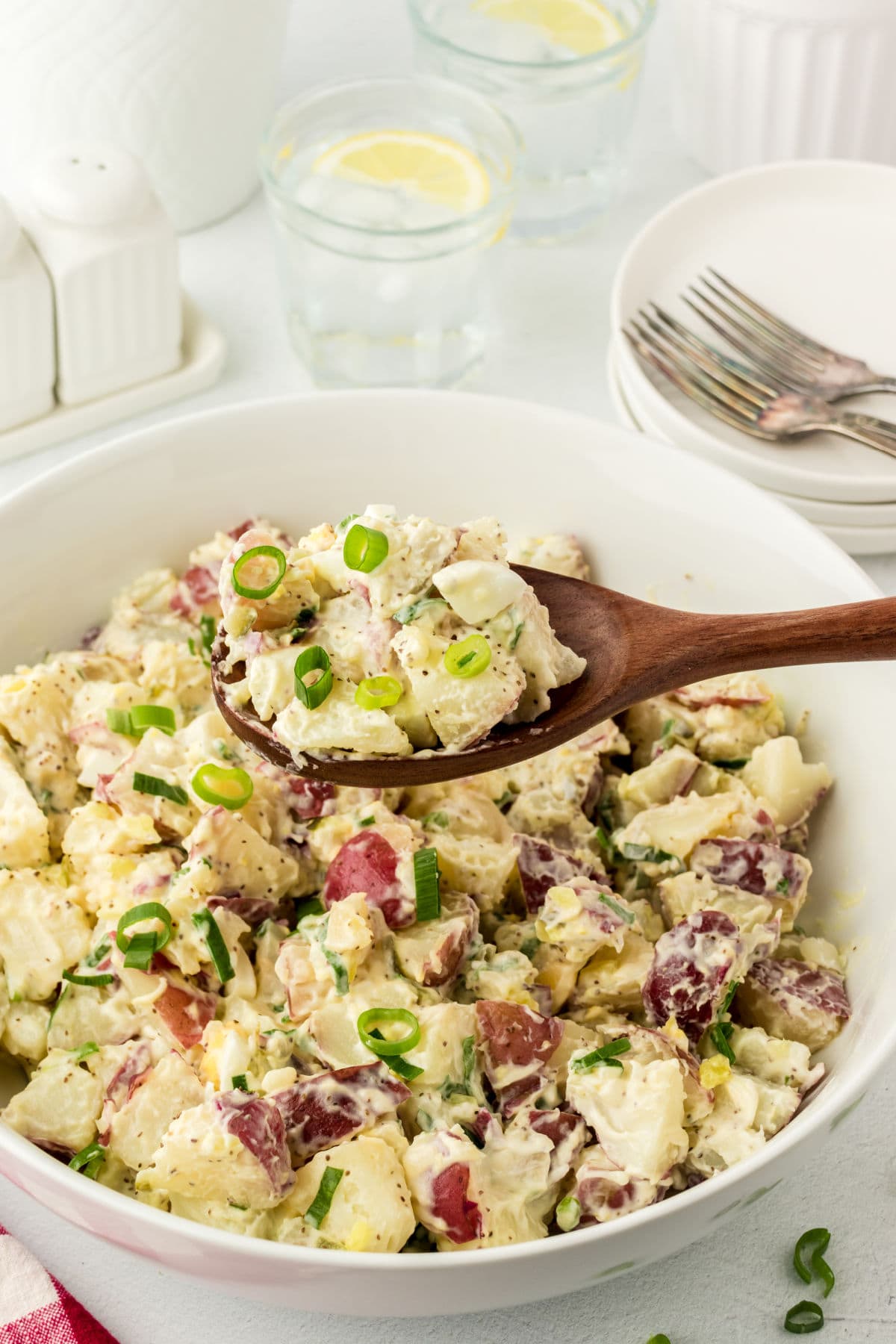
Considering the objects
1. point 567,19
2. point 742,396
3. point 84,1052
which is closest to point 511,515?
point 742,396

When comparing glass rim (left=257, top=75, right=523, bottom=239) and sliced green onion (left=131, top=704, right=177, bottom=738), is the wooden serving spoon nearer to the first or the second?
sliced green onion (left=131, top=704, right=177, bottom=738)

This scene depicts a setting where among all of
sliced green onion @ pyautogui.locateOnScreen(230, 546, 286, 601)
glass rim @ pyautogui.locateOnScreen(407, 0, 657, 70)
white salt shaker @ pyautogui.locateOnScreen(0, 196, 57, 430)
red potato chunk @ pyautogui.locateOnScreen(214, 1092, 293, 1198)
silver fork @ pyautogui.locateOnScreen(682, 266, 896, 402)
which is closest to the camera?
red potato chunk @ pyautogui.locateOnScreen(214, 1092, 293, 1198)

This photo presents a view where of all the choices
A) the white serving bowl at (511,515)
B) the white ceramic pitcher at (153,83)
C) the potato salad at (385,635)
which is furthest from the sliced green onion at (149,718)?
the white ceramic pitcher at (153,83)

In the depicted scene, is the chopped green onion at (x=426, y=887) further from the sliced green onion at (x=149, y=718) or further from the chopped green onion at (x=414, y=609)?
the sliced green onion at (x=149, y=718)

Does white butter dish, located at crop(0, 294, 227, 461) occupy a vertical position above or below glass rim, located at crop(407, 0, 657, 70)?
below

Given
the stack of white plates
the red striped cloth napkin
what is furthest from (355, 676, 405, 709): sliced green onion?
the stack of white plates

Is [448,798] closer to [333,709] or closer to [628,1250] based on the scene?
[333,709]
